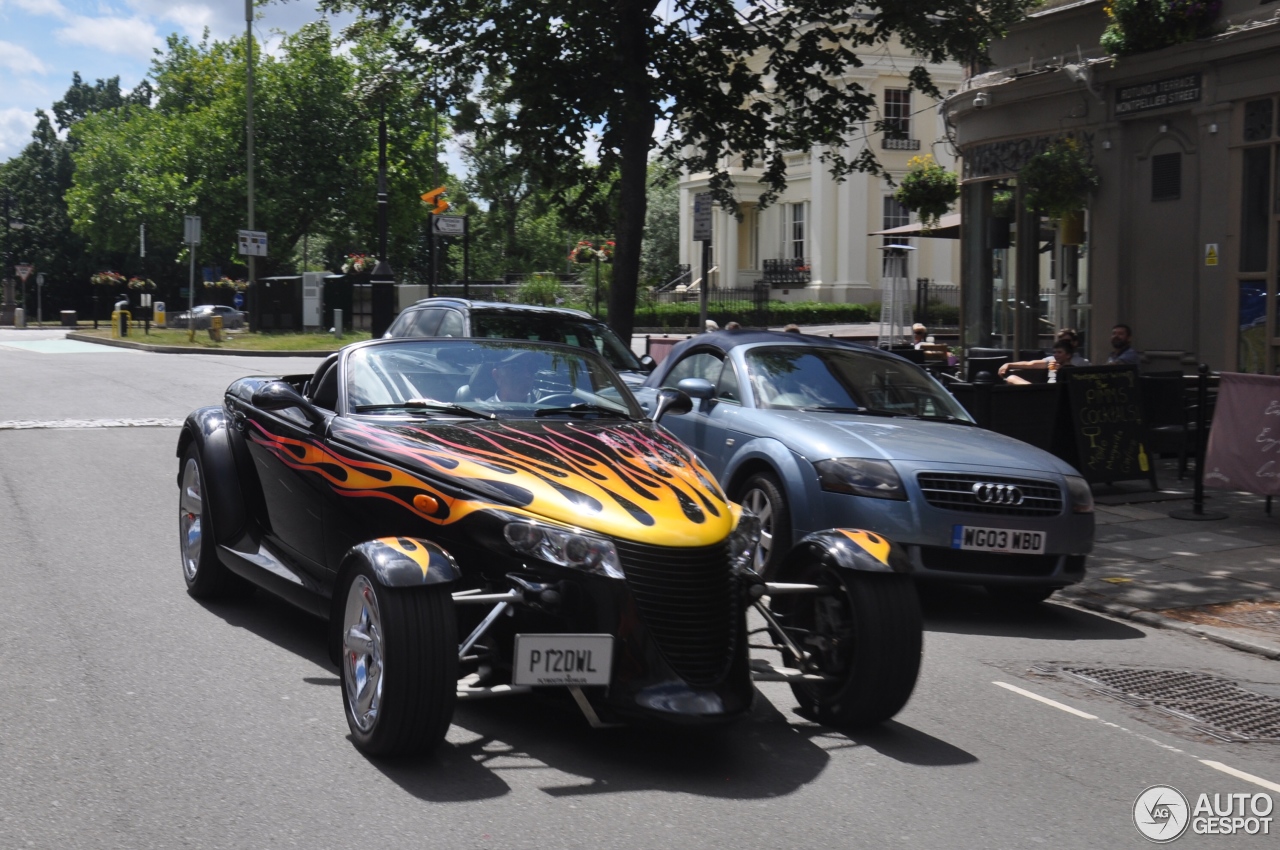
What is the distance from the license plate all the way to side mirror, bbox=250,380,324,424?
3.51m

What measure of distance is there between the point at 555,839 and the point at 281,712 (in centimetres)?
173

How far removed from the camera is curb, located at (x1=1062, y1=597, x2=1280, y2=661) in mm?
7637

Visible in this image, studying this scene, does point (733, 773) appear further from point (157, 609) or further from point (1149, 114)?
point (1149, 114)

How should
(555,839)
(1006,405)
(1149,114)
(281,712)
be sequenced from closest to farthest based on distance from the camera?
(555,839)
(281,712)
(1006,405)
(1149,114)

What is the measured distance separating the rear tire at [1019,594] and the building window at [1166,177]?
30.8 feet

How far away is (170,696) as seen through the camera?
575 cm

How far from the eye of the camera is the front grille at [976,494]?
7.77 metres

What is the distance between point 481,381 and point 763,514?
2.62 metres

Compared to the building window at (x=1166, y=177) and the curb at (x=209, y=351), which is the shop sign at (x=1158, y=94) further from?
the curb at (x=209, y=351)

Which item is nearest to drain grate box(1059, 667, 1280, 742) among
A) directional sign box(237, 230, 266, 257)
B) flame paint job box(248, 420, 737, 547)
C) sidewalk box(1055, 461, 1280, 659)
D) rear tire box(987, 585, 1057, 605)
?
sidewalk box(1055, 461, 1280, 659)

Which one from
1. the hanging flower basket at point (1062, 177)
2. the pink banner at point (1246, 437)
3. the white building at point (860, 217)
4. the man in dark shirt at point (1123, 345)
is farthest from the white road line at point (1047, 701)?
the white building at point (860, 217)

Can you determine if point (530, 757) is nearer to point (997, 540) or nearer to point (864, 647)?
point (864, 647)

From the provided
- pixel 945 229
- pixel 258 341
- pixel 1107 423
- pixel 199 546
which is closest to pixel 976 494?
pixel 199 546

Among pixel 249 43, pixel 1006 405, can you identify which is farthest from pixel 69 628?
pixel 249 43
